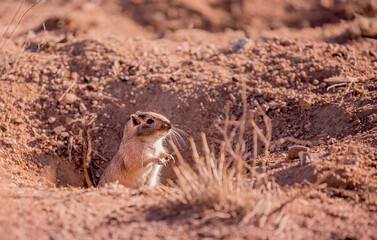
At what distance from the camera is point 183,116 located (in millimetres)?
6977

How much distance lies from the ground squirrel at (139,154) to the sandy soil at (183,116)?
2.43ft

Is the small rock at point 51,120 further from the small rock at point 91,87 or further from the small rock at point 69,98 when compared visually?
the small rock at point 91,87

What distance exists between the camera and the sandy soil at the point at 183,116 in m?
3.69

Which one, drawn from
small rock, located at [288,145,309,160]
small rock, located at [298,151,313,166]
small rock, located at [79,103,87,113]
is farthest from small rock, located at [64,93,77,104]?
small rock, located at [298,151,313,166]

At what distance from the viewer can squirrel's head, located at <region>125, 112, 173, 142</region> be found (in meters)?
6.12

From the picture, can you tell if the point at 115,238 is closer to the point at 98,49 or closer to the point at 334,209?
the point at 334,209

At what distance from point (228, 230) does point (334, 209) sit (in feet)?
4.01

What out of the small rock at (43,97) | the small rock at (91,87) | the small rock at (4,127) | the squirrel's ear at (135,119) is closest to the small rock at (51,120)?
the small rock at (43,97)

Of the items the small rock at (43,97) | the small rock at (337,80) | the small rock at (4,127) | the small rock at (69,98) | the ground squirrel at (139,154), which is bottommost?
the ground squirrel at (139,154)

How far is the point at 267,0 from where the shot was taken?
13.0m

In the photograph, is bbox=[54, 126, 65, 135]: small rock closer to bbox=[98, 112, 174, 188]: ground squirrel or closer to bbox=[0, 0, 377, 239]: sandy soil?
bbox=[0, 0, 377, 239]: sandy soil

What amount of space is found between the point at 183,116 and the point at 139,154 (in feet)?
3.88

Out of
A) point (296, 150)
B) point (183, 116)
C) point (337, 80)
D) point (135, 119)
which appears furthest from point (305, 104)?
point (135, 119)

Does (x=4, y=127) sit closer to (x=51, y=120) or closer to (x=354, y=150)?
(x=51, y=120)
